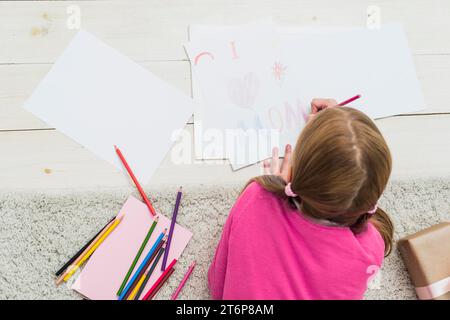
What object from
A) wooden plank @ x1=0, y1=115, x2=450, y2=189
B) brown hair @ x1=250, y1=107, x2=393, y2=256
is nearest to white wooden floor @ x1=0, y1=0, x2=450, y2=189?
wooden plank @ x1=0, y1=115, x2=450, y2=189

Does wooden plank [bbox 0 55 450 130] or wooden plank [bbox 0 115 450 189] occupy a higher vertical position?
A: wooden plank [bbox 0 55 450 130]

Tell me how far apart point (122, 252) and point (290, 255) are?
0.29 m

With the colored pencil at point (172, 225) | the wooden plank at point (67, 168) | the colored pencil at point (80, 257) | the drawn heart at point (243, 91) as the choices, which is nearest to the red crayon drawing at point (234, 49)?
the drawn heart at point (243, 91)

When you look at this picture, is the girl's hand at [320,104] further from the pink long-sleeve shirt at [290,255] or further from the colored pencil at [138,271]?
the colored pencil at [138,271]

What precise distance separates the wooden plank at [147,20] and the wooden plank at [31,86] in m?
0.01

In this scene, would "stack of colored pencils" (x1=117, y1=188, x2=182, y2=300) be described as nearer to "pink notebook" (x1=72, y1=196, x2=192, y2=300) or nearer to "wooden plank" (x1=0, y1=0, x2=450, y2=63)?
"pink notebook" (x1=72, y1=196, x2=192, y2=300)

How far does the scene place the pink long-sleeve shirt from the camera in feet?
1.68

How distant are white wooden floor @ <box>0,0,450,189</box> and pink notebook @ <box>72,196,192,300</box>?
0.06 meters

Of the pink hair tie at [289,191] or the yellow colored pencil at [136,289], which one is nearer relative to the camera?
the pink hair tie at [289,191]

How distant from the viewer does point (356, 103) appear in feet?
2.32

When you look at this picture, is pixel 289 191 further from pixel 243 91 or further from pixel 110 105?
pixel 110 105

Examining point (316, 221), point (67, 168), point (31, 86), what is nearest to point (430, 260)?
point (316, 221)

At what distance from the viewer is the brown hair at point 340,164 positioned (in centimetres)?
43
